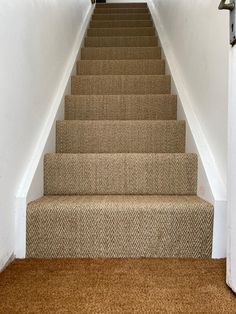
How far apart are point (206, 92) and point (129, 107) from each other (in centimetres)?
58

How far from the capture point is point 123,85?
2.11m

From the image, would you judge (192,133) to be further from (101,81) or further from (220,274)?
(101,81)

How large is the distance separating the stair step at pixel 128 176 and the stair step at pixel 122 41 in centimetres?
173

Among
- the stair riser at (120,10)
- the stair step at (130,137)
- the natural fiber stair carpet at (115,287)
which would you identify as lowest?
the natural fiber stair carpet at (115,287)

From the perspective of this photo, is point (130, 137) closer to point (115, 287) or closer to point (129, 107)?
point (129, 107)

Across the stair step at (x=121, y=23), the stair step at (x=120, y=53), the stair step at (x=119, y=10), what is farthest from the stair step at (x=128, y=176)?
the stair step at (x=119, y=10)

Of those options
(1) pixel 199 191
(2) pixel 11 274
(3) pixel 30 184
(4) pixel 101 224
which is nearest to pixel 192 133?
(1) pixel 199 191

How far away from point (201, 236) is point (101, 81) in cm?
130

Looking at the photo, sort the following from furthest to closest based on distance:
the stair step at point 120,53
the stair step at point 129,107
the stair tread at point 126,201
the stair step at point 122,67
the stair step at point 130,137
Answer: the stair step at point 120,53 → the stair step at point 122,67 → the stair step at point 129,107 → the stair step at point 130,137 → the stair tread at point 126,201

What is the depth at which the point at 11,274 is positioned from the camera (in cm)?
101

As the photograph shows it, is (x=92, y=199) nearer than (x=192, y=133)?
A: Yes

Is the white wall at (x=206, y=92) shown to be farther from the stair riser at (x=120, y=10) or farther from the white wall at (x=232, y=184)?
the stair riser at (x=120, y=10)

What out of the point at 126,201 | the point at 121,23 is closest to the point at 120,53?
the point at 121,23

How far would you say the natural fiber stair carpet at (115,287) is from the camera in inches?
33.0
